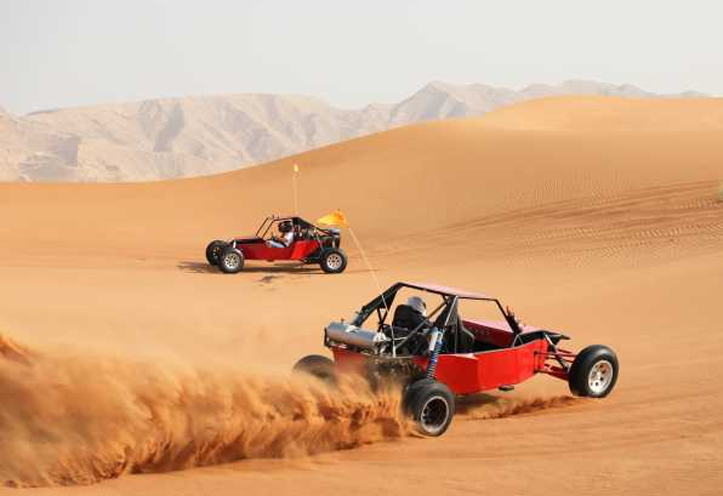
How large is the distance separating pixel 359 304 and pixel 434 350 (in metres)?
8.27

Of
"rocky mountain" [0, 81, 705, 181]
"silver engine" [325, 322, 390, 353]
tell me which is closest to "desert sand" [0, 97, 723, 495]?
"silver engine" [325, 322, 390, 353]

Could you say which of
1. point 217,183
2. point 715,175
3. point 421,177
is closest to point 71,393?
point 715,175

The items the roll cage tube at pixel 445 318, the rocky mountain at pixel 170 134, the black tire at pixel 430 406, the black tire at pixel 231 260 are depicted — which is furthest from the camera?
the rocky mountain at pixel 170 134

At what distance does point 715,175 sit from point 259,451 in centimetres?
2092

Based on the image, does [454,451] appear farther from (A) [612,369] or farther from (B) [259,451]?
(A) [612,369]

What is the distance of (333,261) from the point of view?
63.6ft

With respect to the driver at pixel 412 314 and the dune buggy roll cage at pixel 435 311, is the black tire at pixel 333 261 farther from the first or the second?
the driver at pixel 412 314

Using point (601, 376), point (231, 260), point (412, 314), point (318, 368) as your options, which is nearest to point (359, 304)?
point (231, 260)

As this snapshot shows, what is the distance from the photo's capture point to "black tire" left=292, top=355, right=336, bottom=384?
7445 mm

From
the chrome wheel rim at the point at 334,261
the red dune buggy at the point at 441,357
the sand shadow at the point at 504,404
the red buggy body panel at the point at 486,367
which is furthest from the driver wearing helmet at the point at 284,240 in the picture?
the red buggy body panel at the point at 486,367

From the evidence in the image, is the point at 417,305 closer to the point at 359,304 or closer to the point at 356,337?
the point at 356,337

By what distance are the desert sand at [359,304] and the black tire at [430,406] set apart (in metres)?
0.15

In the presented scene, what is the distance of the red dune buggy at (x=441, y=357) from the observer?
7.22 m

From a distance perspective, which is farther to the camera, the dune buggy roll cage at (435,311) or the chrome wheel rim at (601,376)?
the chrome wheel rim at (601,376)
